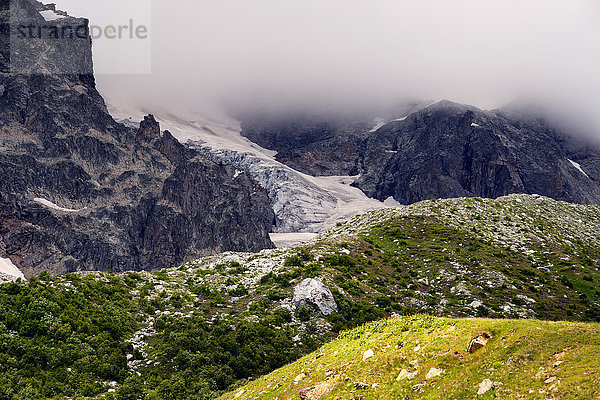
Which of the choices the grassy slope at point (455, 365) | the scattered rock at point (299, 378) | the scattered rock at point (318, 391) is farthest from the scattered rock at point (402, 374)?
the scattered rock at point (299, 378)

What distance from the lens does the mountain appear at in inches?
579

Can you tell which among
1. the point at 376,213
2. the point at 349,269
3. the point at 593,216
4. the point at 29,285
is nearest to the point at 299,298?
the point at 349,269

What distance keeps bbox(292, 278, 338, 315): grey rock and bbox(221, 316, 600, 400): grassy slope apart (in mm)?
10210

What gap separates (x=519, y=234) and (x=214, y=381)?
45063 millimetres

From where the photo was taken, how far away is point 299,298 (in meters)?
30.8

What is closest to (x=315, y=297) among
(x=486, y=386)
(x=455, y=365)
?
(x=455, y=365)

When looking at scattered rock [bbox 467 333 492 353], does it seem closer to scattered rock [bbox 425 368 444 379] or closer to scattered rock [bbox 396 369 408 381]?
scattered rock [bbox 425 368 444 379]

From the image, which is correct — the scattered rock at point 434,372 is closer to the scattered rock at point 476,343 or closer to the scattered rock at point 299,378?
the scattered rock at point 476,343

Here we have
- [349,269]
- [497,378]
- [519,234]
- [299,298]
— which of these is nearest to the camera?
[497,378]

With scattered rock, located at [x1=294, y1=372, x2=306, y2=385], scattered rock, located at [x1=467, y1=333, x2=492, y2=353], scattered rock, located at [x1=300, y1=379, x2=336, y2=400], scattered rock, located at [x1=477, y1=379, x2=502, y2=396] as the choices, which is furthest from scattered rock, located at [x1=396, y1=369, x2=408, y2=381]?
scattered rock, located at [x1=294, y1=372, x2=306, y2=385]

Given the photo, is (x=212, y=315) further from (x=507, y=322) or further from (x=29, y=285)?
(x=507, y=322)

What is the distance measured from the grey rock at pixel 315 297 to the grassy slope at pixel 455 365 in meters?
10.2

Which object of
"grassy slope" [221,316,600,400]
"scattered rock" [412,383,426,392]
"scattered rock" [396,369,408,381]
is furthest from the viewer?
"scattered rock" [396,369,408,381]

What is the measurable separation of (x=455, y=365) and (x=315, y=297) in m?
17.7
